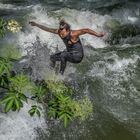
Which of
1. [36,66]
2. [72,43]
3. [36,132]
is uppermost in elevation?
[72,43]

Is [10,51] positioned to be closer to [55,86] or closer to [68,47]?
[68,47]

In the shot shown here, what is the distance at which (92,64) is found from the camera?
8844 millimetres

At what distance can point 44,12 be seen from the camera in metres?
10.6

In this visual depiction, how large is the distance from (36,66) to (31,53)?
0.45 meters

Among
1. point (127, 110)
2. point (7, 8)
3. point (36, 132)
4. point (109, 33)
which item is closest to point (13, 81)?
point (36, 132)

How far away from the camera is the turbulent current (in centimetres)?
701

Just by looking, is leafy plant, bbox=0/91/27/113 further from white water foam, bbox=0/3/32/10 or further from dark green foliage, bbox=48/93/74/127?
white water foam, bbox=0/3/32/10

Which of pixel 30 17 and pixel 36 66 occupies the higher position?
pixel 30 17

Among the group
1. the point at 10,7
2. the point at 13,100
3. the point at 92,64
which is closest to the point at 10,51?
the point at 92,64

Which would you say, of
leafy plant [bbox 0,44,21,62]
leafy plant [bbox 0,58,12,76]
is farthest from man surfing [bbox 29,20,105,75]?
leafy plant [bbox 0,58,12,76]

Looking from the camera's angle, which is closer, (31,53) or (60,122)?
(60,122)

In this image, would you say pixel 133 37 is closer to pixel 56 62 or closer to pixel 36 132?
pixel 56 62

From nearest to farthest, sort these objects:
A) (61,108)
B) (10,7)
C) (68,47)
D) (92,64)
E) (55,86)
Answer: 1. (61,108)
2. (55,86)
3. (68,47)
4. (92,64)
5. (10,7)

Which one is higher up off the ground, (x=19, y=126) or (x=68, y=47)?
(x=68, y=47)
